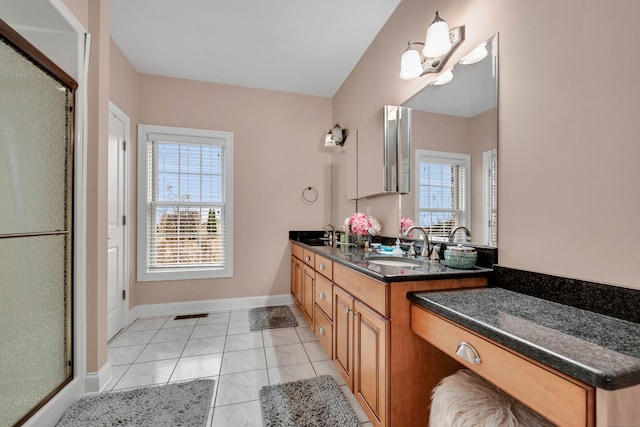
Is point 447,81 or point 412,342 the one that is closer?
point 412,342

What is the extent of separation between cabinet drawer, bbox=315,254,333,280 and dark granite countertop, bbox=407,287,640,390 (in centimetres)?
84

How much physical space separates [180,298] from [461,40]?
3.60 metres

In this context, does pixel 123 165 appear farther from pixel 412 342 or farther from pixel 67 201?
pixel 412 342

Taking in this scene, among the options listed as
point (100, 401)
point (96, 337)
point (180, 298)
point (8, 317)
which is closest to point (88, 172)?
point (8, 317)

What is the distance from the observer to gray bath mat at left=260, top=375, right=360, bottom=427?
1.48 m

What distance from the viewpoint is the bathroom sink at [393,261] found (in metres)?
1.73

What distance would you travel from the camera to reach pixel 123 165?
2871 mm

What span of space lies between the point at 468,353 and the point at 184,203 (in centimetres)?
320

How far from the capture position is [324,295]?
6.88 ft

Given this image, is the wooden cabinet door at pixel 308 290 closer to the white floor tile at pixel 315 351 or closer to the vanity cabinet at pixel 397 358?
the white floor tile at pixel 315 351

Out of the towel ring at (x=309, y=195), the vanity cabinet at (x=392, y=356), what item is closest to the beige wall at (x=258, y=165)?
the towel ring at (x=309, y=195)

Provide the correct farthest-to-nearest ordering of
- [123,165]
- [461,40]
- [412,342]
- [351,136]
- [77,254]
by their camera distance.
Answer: [351,136] < [123,165] < [77,254] < [461,40] < [412,342]

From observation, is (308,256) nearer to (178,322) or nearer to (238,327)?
(238,327)

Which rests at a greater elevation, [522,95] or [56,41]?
[56,41]
